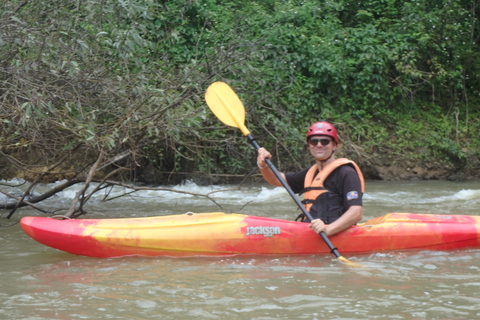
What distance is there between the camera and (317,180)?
4047mm

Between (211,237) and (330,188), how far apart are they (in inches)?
34.1

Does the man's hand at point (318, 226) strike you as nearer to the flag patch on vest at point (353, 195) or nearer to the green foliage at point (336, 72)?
the flag patch on vest at point (353, 195)

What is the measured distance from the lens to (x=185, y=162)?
27.1 feet

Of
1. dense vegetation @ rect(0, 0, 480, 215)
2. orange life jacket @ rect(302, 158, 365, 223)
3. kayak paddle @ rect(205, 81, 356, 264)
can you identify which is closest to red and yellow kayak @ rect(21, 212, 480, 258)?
orange life jacket @ rect(302, 158, 365, 223)

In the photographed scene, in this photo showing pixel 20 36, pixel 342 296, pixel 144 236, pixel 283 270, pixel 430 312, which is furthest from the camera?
pixel 20 36

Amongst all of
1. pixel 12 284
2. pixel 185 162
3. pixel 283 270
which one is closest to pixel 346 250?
pixel 283 270

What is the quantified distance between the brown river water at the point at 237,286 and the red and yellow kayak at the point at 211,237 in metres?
0.07

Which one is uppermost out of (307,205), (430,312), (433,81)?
(433,81)

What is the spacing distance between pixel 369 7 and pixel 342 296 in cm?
883

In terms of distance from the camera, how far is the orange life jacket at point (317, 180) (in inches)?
157

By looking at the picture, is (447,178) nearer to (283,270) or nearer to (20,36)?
(283,270)

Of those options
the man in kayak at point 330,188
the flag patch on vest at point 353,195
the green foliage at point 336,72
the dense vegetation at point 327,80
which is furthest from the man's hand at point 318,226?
the green foliage at point 336,72

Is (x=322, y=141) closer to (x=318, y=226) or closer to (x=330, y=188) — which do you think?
(x=330, y=188)

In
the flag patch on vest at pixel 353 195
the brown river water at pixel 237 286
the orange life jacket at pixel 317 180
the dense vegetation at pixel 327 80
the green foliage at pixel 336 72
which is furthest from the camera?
the green foliage at pixel 336 72
